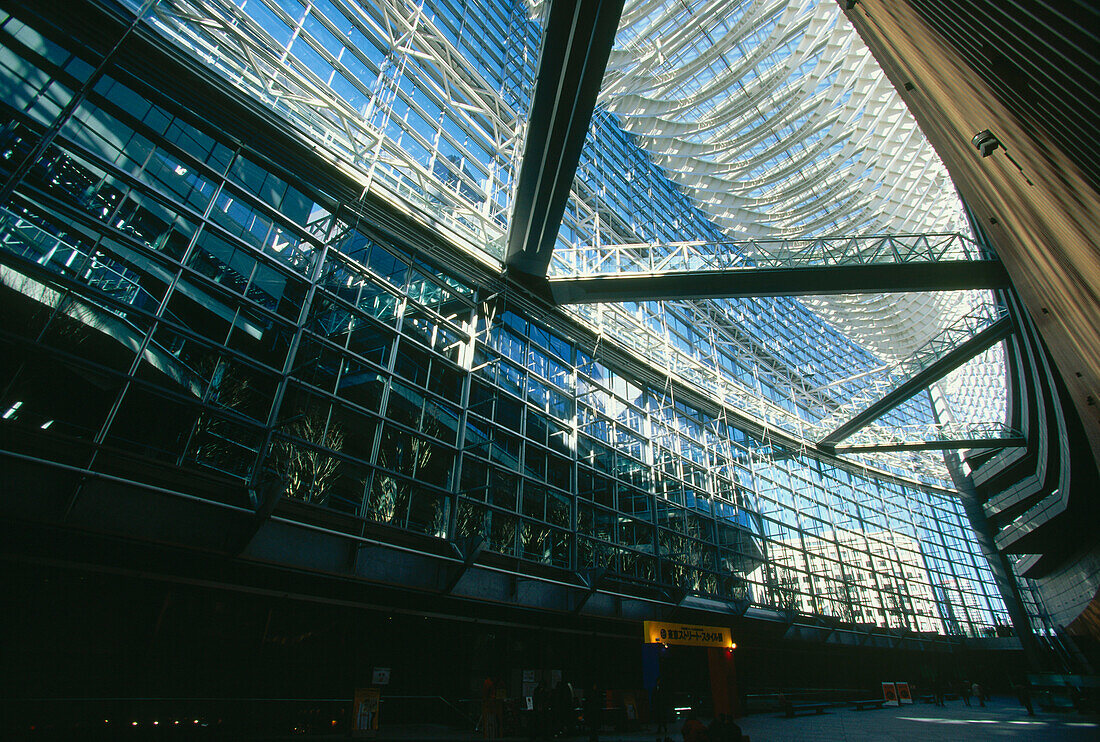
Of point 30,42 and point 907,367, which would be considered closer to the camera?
point 30,42

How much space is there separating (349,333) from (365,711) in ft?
25.6

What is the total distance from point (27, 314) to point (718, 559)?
70.7 ft

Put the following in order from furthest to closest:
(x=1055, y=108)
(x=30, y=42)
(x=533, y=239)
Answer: (x=533, y=239) → (x=30, y=42) → (x=1055, y=108)

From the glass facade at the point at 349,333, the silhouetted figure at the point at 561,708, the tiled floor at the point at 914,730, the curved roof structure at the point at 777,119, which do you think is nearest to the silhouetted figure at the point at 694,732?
the silhouetted figure at the point at 561,708

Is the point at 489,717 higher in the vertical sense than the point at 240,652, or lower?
lower

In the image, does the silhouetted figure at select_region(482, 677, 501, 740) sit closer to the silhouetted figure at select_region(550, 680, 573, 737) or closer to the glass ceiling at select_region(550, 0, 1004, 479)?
the silhouetted figure at select_region(550, 680, 573, 737)

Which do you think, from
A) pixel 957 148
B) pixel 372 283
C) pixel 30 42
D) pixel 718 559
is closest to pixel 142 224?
pixel 30 42

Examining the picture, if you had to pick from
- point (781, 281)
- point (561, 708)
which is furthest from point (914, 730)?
point (781, 281)

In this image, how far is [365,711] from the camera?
31.8ft

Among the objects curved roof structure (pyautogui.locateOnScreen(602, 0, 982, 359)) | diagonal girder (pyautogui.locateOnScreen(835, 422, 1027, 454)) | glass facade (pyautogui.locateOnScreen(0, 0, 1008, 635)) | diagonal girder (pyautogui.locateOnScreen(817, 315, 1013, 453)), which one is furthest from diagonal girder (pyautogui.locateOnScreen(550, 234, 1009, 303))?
diagonal girder (pyautogui.locateOnScreen(835, 422, 1027, 454))

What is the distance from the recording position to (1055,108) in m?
3.74

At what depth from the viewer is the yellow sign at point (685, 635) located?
15.1 metres

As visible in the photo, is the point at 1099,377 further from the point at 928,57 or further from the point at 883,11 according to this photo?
the point at 883,11

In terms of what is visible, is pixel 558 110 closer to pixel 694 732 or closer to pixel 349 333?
pixel 349 333
